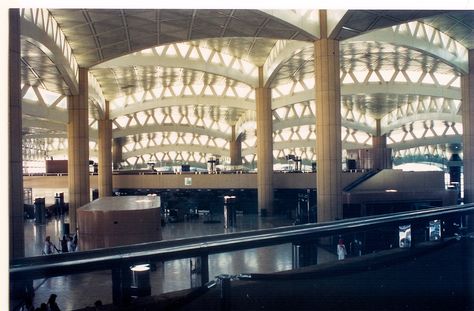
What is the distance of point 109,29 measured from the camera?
990 inches

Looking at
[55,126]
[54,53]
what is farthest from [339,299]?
[55,126]

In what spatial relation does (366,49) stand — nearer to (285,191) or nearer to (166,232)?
(285,191)

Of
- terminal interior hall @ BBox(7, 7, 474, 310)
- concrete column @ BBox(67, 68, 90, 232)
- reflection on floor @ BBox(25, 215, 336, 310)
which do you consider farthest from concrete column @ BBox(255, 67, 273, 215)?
concrete column @ BBox(67, 68, 90, 232)

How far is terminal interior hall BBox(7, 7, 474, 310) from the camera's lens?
47.3 ft

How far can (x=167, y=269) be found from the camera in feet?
50.2

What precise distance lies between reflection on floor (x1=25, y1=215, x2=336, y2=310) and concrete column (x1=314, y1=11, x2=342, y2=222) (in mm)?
4312

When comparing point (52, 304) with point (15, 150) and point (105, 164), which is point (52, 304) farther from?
point (105, 164)

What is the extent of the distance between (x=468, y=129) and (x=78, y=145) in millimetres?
28855

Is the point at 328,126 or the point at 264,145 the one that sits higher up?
the point at 328,126

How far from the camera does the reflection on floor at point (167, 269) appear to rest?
9.33 m

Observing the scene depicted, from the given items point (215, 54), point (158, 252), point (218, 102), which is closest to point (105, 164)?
point (218, 102)

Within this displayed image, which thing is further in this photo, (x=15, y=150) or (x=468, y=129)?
(x=468, y=129)

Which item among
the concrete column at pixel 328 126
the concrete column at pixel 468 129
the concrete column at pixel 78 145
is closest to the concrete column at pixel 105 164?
the concrete column at pixel 78 145

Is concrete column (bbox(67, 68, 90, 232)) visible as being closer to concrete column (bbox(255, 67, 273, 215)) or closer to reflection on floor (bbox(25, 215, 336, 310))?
Result: reflection on floor (bbox(25, 215, 336, 310))
